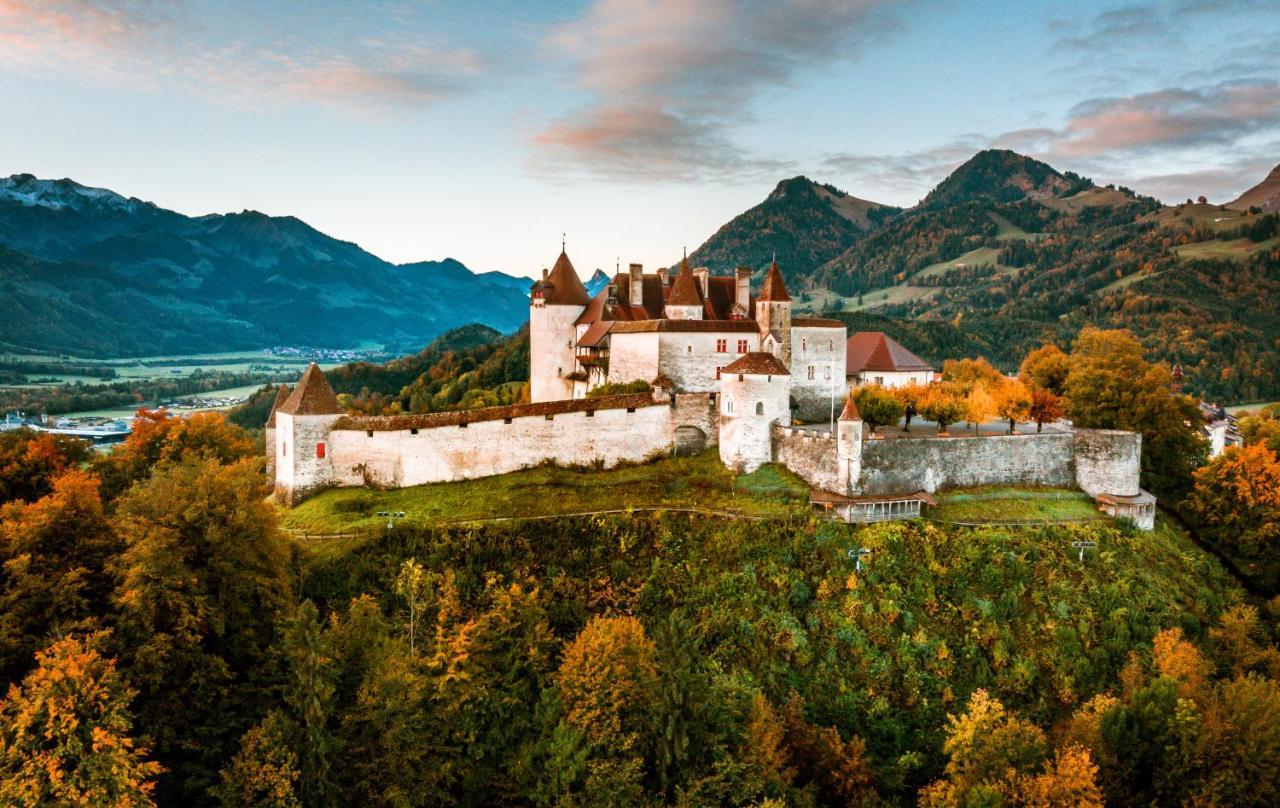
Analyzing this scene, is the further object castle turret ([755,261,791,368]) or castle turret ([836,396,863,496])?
castle turret ([755,261,791,368])

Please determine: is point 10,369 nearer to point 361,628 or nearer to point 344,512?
point 344,512

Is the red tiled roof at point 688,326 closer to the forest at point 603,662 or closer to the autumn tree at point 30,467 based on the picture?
the forest at point 603,662

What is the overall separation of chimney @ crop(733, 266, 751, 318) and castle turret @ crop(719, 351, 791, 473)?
9.05m

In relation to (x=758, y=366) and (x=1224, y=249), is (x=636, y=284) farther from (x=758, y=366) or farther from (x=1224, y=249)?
(x=1224, y=249)

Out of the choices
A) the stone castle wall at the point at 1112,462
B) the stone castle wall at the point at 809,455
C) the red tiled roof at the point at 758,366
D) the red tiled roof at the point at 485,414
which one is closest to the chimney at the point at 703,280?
the red tiled roof at the point at 758,366

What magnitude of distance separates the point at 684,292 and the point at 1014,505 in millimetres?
20500

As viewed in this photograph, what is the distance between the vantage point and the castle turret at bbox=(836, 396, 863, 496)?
38.2 m

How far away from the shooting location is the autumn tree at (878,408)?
44.9 meters

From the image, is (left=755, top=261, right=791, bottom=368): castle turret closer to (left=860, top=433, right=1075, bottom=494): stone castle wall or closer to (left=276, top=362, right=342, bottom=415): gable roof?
(left=860, top=433, right=1075, bottom=494): stone castle wall

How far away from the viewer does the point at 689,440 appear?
4319cm

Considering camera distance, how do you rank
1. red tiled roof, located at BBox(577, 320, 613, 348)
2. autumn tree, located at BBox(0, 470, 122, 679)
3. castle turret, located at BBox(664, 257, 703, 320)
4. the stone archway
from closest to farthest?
autumn tree, located at BBox(0, 470, 122, 679) < the stone archway < castle turret, located at BBox(664, 257, 703, 320) < red tiled roof, located at BBox(577, 320, 613, 348)

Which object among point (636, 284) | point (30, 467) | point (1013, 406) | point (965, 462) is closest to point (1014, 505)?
point (965, 462)

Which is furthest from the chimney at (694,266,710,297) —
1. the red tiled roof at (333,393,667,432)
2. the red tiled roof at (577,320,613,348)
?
the red tiled roof at (333,393,667,432)

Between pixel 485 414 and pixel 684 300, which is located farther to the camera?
pixel 684 300
